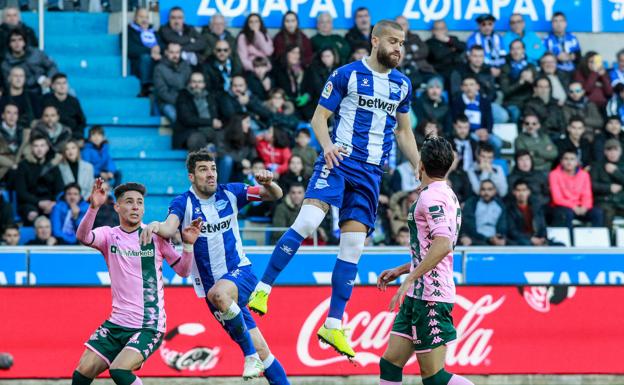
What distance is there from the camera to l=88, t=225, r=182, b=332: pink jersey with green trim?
10203 mm

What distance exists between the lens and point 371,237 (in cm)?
1662

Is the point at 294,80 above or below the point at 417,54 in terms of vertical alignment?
below

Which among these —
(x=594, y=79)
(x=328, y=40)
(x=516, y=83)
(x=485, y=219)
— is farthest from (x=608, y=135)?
(x=328, y=40)

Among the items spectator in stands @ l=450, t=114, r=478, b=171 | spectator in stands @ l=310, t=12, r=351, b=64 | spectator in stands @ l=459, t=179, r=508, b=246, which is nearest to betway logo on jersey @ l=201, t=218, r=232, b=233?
spectator in stands @ l=459, t=179, r=508, b=246

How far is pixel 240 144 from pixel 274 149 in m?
0.49

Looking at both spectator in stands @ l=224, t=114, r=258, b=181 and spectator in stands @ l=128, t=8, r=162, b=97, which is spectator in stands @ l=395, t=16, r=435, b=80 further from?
spectator in stands @ l=128, t=8, r=162, b=97

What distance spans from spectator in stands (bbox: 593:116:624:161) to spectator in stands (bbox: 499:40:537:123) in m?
1.22

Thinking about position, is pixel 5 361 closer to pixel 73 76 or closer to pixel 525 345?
pixel 525 345

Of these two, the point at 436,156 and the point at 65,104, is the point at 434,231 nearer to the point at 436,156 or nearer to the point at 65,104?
the point at 436,156

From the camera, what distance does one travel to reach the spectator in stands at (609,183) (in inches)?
712

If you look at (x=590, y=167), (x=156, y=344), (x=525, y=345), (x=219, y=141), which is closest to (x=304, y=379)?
(x=525, y=345)

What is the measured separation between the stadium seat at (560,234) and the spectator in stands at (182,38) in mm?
5500

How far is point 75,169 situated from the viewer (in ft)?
53.8

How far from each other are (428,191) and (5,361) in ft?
10.2
